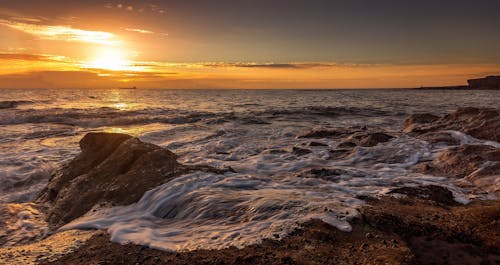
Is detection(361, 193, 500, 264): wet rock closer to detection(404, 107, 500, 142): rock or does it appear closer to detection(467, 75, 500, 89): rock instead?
detection(404, 107, 500, 142): rock

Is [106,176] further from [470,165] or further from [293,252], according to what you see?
[470,165]

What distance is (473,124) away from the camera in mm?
15531

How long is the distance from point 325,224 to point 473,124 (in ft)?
42.9

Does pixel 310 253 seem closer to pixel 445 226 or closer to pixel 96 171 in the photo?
pixel 445 226

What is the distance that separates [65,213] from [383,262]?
242 inches

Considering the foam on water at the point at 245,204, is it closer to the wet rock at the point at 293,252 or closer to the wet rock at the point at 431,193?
the wet rock at the point at 293,252

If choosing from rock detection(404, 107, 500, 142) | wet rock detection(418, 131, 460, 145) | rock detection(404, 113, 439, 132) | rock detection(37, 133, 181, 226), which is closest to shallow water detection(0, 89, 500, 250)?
wet rock detection(418, 131, 460, 145)

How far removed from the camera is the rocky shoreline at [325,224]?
450 centimetres

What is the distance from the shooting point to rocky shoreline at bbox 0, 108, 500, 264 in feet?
14.8

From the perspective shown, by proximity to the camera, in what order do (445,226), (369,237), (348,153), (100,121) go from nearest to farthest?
(369,237), (445,226), (348,153), (100,121)

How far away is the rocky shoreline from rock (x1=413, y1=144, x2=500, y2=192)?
21 mm

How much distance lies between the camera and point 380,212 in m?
5.84

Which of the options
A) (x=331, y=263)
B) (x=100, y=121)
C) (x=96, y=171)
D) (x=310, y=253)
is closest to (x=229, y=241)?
(x=310, y=253)

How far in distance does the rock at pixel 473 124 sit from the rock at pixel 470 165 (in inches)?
179
